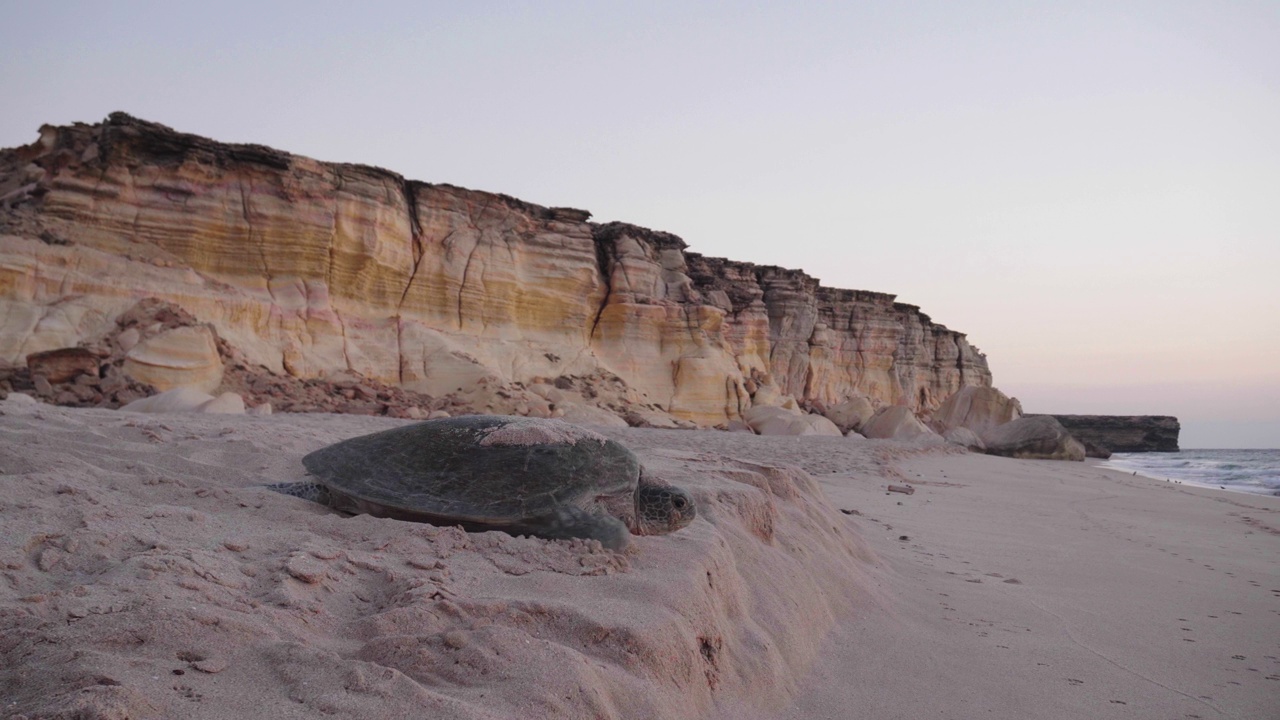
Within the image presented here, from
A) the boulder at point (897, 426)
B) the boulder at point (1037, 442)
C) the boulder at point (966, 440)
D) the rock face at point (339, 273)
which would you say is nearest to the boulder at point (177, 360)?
the rock face at point (339, 273)

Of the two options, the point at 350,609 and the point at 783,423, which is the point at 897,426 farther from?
the point at 350,609

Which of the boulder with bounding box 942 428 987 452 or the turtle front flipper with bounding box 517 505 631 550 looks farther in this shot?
the boulder with bounding box 942 428 987 452

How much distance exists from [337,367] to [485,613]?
46.2 ft

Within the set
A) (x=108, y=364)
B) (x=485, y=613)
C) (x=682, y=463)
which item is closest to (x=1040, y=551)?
(x=682, y=463)

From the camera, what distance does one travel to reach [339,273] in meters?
16.0

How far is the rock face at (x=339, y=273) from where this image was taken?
1227cm

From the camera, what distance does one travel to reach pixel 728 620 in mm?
2533

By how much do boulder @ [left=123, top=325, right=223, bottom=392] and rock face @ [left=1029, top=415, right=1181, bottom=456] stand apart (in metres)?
47.8

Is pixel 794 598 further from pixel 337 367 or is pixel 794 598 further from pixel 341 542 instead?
pixel 337 367

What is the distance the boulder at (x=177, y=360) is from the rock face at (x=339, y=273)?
0.04 metres

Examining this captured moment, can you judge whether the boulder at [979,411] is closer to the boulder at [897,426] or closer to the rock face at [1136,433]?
the boulder at [897,426]

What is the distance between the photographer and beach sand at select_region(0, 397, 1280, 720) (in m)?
1.57

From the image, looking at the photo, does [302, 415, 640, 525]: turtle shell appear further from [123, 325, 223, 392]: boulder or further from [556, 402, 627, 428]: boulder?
[556, 402, 627, 428]: boulder

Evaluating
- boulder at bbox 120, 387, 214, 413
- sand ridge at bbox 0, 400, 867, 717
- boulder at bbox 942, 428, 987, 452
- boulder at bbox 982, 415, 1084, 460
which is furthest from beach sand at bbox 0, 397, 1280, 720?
boulder at bbox 982, 415, 1084, 460
